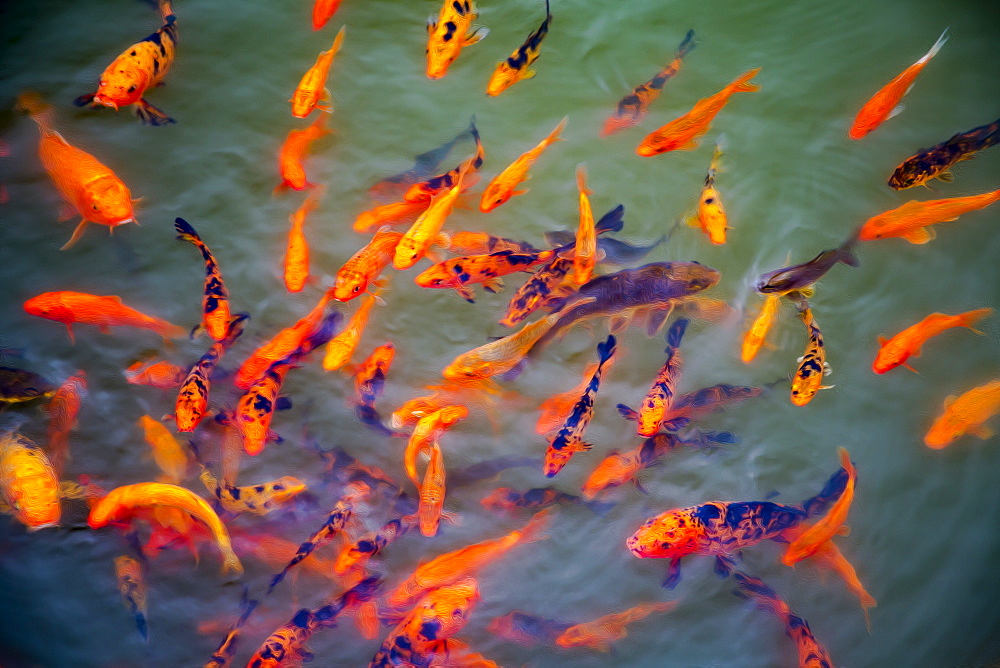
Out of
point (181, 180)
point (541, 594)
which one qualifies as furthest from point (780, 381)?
point (181, 180)

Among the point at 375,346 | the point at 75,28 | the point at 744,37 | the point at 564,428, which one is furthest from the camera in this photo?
the point at 744,37

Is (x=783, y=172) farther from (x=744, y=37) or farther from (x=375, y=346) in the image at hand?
(x=375, y=346)

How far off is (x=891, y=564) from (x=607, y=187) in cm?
235

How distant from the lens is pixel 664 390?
9.13 ft

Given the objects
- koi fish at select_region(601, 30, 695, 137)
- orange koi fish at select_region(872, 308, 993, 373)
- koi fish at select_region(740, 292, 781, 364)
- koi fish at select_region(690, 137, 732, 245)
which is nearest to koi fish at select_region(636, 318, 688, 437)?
koi fish at select_region(740, 292, 781, 364)

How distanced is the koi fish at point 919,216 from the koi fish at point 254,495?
2994mm

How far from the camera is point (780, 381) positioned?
10.4 ft

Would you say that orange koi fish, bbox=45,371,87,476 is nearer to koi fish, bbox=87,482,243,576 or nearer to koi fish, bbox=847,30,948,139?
koi fish, bbox=87,482,243,576

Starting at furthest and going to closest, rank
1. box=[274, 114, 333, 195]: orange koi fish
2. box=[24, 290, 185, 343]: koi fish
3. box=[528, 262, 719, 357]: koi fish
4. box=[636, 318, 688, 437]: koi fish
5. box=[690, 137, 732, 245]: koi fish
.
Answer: box=[274, 114, 333, 195]: orange koi fish
box=[690, 137, 732, 245]: koi fish
box=[528, 262, 719, 357]: koi fish
box=[24, 290, 185, 343]: koi fish
box=[636, 318, 688, 437]: koi fish

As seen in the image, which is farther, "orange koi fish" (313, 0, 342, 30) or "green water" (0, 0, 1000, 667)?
"orange koi fish" (313, 0, 342, 30)

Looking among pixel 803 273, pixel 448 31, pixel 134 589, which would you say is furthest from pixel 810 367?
pixel 134 589

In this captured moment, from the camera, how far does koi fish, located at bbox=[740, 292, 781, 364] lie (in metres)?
3.07

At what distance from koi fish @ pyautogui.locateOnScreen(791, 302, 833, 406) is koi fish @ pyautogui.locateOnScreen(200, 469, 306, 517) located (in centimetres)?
232

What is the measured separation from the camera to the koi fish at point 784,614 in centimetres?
274
